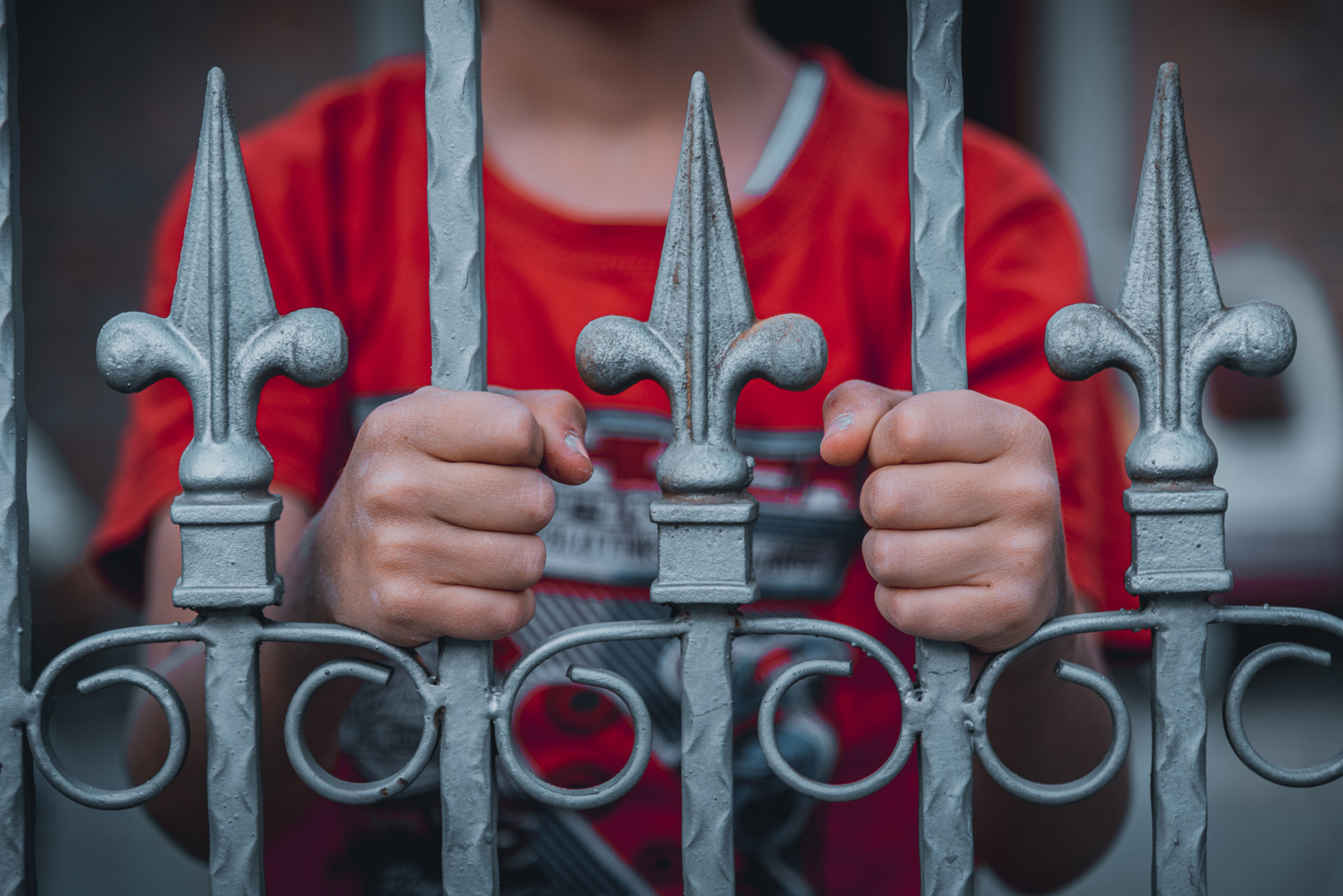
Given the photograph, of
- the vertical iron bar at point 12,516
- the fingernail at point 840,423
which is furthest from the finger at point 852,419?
the vertical iron bar at point 12,516

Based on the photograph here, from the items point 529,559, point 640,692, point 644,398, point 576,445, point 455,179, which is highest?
point 455,179

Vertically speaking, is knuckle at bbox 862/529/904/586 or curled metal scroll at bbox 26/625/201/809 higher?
knuckle at bbox 862/529/904/586

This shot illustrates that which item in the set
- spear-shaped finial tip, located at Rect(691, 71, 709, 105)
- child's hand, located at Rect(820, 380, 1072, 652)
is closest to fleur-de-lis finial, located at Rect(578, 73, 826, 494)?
spear-shaped finial tip, located at Rect(691, 71, 709, 105)

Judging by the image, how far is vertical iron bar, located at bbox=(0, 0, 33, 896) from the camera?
2.85 feet

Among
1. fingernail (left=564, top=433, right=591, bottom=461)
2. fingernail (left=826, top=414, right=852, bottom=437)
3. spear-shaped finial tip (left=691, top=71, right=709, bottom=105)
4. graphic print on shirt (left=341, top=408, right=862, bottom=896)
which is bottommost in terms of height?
graphic print on shirt (left=341, top=408, right=862, bottom=896)

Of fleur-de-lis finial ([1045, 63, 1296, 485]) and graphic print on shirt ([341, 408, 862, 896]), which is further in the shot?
graphic print on shirt ([341, 408, 862, 896])

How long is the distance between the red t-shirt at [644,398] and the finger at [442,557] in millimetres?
637

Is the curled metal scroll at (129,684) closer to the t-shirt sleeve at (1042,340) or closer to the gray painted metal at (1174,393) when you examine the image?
the gray painted metal at (1174,393)

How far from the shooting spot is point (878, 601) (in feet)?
2.80

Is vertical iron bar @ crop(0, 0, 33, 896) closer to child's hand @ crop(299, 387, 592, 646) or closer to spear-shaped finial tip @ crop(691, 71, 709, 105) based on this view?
child's hand @ crop(299, 387, 592, 646)

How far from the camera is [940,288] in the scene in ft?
2.72

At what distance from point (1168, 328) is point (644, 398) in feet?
2.75

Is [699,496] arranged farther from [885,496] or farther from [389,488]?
[389,488]

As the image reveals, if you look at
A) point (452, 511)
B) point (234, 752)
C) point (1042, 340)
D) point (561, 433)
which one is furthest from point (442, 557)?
point (1042, 340)
